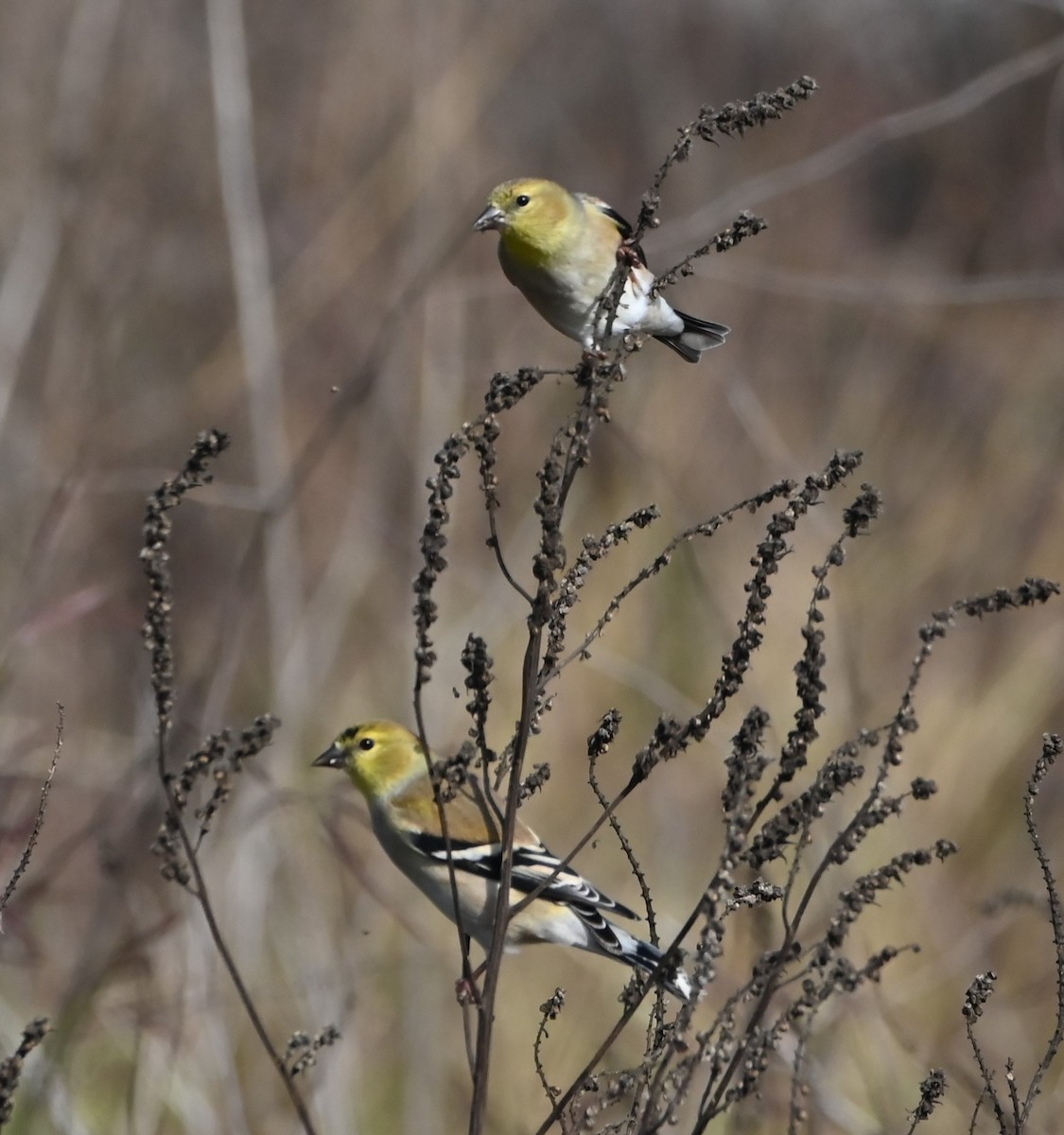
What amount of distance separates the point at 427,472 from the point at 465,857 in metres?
2.16

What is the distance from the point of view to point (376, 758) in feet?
9.59

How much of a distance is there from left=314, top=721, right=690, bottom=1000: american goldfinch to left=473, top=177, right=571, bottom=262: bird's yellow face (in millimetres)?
945

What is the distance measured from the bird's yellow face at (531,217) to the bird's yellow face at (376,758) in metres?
0.92

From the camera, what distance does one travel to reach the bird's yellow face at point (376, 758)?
9.45 ft

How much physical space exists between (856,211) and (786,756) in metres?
7.09

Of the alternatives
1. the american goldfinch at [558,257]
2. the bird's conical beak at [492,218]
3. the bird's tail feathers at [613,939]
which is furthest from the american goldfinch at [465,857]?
the bird's conical beak at [492,218]

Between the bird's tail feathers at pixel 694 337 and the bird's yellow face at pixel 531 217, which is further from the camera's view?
the bird's tail feathers at pixel 694 337

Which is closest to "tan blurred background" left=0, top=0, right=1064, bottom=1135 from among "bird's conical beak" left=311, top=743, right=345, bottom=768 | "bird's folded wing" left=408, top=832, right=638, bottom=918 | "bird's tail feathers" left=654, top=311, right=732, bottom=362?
"bird's conical beak" left=311, top=743, right=345, bottom=768

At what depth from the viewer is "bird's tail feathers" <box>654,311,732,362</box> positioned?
2.79 m

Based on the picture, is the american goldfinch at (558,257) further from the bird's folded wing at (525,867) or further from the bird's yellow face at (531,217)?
the bird's folded wing at (525,867)

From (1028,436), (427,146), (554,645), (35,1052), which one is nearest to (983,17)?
(1028,436)

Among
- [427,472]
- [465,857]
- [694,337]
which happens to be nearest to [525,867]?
[465,857]

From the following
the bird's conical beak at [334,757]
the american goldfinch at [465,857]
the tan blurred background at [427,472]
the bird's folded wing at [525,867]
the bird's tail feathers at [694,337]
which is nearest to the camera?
the bird's folded wing at [525,867]

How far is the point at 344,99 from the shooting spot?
664cm
